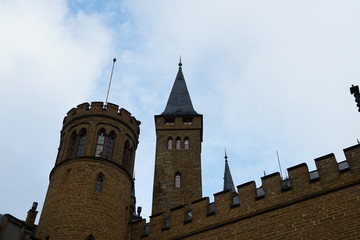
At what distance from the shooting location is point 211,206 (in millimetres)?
15859

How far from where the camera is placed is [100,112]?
63.8 feet

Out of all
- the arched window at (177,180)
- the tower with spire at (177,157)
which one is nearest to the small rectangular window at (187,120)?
the tower with spire at (177,157)

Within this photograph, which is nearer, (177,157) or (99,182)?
(99,182)

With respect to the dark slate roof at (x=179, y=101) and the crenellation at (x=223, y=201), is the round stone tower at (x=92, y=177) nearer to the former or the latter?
the crenellation at (x=223, y=201)

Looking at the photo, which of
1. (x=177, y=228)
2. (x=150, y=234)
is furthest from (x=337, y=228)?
(x=150, y=234)

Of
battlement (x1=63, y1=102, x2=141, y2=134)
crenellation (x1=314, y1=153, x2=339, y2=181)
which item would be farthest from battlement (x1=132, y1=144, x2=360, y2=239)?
battlement (x1=63, y1=102, x2=141, y2=134)

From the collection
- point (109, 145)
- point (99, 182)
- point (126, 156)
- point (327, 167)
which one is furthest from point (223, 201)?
point (109, 145)

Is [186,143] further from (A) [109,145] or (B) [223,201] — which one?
Result: (B) [223,201]

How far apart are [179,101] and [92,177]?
14.5m

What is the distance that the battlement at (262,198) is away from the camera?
13.6 meters

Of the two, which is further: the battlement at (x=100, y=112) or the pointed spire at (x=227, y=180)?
the pointed spire at (x=227, y=180)

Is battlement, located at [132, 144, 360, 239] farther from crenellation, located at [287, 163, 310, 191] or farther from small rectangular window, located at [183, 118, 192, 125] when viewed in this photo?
small rectangular window, located at [183, 118, 192, 125]

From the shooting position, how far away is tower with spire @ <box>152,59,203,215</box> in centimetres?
2395

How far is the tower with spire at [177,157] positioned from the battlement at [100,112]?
209 inches
